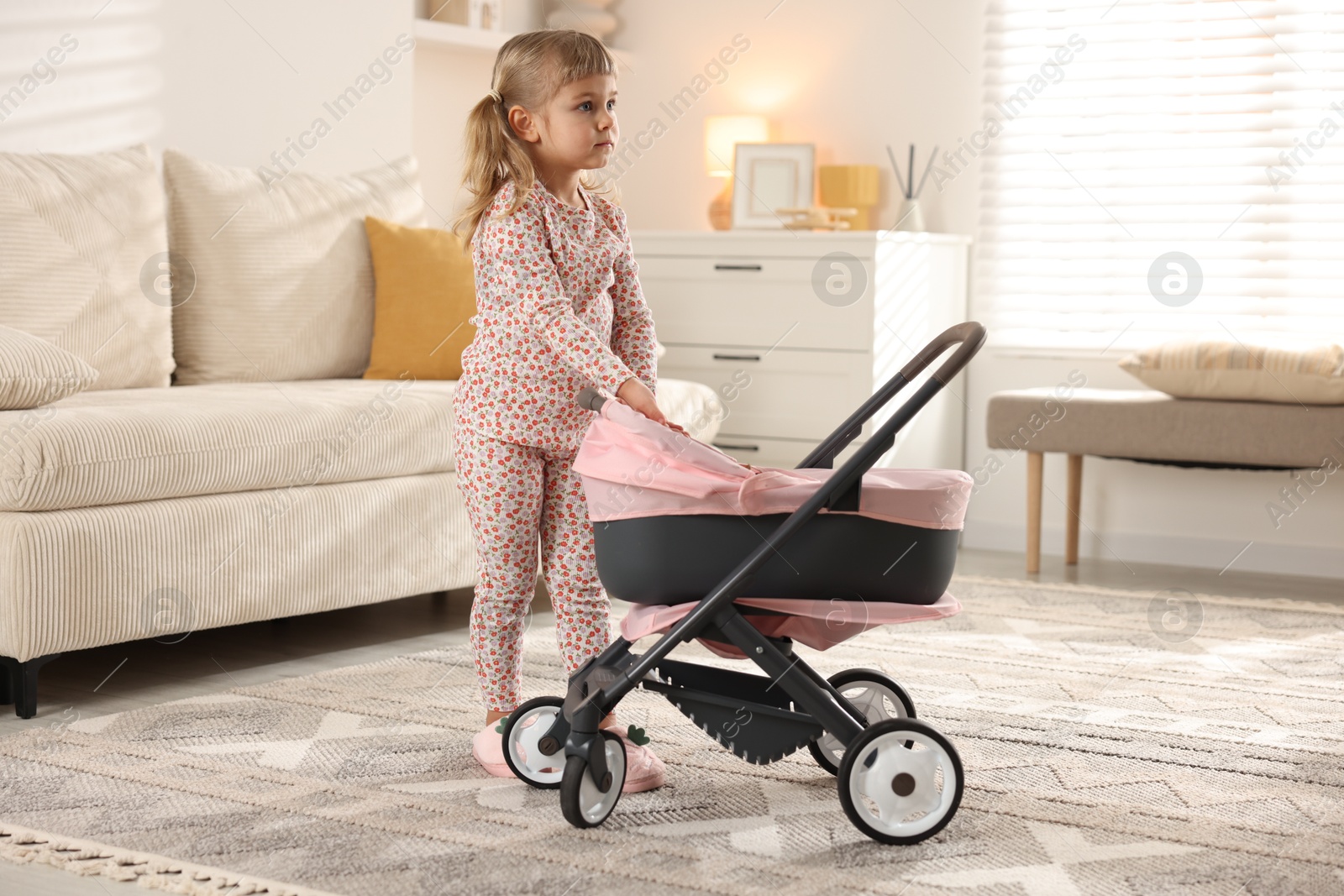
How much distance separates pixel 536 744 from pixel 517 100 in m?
0.81

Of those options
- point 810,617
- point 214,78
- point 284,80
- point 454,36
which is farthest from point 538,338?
point 454,36

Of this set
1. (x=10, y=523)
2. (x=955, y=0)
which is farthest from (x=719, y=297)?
(x=10, y=523)

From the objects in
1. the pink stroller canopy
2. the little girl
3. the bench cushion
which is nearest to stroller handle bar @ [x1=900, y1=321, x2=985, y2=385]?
the pink stroller canopy

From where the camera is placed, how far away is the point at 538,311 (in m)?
1.78

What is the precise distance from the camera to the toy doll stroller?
160 centimetres

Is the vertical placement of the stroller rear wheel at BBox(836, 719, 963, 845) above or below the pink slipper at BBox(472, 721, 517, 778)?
above

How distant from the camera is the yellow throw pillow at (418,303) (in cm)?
331

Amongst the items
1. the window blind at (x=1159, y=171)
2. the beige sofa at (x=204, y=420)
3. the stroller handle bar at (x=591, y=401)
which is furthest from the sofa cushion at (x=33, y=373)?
the window blind at (x=1159, y=171)

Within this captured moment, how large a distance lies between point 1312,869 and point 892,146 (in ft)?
10.1

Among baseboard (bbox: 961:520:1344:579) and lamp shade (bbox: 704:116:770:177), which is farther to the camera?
lamp shade (bbox: 704:116:770:177)

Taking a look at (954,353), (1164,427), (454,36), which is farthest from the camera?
(454,36)

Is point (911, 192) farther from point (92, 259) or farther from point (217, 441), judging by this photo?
point (217, 441)

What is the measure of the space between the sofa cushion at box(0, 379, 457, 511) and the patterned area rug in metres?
0.35

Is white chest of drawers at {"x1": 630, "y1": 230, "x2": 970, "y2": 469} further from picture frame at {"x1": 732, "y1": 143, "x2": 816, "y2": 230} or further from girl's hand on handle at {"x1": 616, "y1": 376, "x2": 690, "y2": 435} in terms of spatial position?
girl's hand on handle at {"x1": 616, "y1": 376, "x2": 690, "y2": 435}
